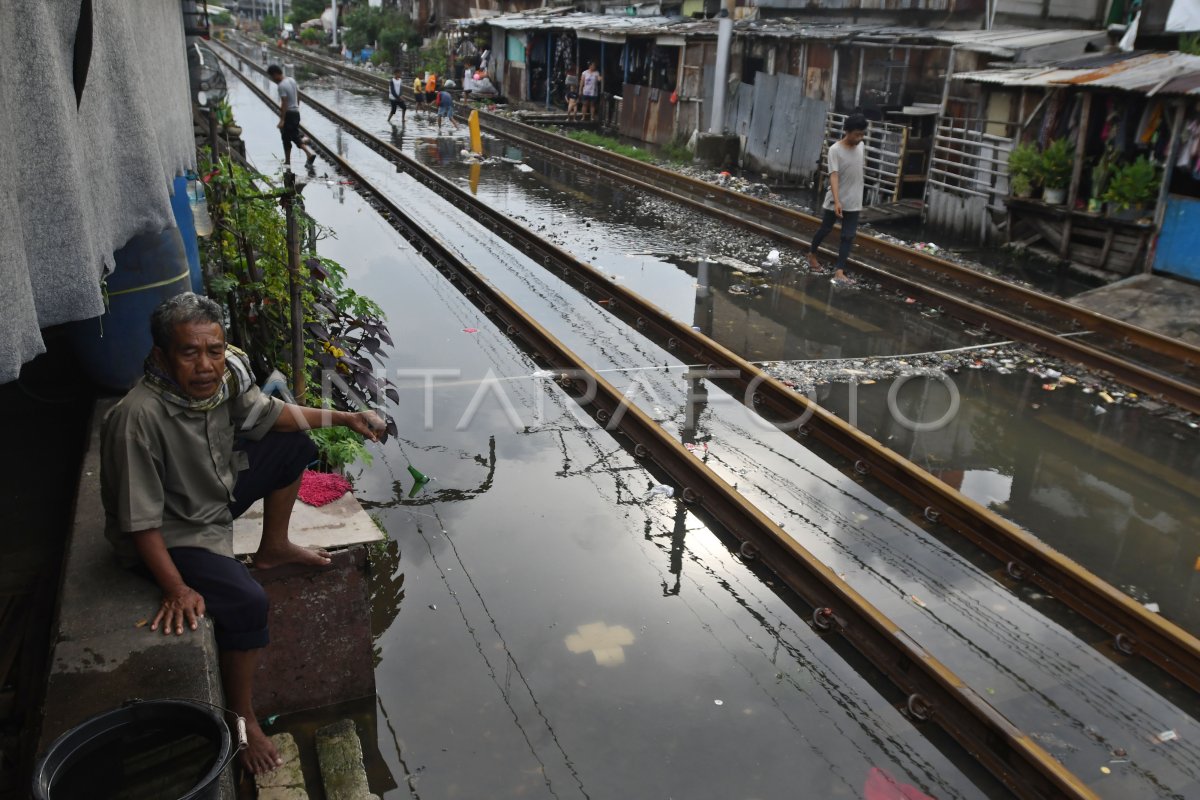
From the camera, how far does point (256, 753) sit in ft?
11.7

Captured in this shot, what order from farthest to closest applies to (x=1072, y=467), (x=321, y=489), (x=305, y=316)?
(x=1072, y=467) < (x=305, y=316) < (x=321, y=489)

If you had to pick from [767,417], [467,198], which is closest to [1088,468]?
[767,417]

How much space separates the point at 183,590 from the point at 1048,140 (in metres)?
13.7

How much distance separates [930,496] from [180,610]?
453cm

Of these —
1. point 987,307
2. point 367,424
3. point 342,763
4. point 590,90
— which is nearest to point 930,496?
point 367,424

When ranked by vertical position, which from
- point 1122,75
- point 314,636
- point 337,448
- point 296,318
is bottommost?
point 314,636

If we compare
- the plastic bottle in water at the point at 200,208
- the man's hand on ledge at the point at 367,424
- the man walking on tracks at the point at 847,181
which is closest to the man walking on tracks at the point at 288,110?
the plastic bottle in water at the point at 200,208

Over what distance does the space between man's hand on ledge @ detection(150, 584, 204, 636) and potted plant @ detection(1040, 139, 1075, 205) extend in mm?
12916

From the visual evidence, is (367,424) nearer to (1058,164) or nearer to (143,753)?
(143,753)

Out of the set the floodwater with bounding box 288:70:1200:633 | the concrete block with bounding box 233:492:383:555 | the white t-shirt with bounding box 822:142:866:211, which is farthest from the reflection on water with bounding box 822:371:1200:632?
the concrete block with bounding box 233:492:383:555

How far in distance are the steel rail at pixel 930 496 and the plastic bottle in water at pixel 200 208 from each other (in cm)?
414

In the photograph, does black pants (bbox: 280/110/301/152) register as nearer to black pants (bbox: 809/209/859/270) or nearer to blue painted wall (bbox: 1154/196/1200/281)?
black pants (bbox: 809/209/859/270)

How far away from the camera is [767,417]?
7484 millimetres

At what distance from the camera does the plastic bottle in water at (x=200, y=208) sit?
338 inches
